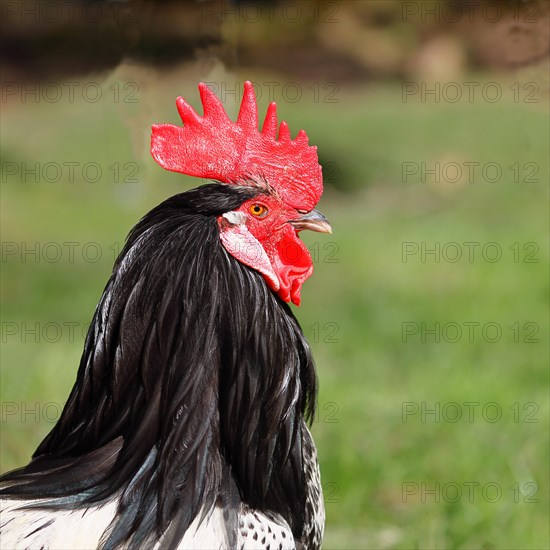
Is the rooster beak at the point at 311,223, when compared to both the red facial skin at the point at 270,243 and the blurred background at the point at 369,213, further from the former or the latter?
the blurred background at the point at 369,213

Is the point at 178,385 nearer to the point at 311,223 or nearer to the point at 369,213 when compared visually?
the point at 311,223

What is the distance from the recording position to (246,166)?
2115mm

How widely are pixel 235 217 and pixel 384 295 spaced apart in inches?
172

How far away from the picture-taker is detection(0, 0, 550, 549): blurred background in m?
3.79

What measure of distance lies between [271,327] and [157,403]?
337 mm

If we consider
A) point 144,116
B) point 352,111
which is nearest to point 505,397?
point 144,116

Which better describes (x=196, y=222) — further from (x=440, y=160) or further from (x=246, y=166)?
(x=440, y=160)

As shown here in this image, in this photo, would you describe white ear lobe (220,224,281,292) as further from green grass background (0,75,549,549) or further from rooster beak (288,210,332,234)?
green grass background (0,75,549,549)

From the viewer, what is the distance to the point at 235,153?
2139 mm

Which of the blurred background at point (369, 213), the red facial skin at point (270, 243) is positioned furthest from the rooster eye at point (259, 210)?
the blurred background at point (369, 213)

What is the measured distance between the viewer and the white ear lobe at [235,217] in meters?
1.98

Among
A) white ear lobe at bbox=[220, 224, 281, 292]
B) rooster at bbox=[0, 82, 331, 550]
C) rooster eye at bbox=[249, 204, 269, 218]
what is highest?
rooster eye at bbox=[249, 204, 269, 218]

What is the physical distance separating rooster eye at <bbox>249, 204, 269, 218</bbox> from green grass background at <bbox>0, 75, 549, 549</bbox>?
5.72 feet

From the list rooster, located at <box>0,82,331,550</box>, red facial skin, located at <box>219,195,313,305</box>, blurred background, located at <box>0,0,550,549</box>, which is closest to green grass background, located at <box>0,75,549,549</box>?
blurred background, located at <box>0,0,550,549</box>
